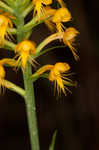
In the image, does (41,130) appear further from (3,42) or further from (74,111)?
(3,42)

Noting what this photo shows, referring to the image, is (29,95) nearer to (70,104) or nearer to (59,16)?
(59,16)

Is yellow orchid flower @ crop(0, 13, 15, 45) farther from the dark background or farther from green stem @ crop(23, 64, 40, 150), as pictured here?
the dark background

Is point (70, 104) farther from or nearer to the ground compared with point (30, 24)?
nearer to the ground

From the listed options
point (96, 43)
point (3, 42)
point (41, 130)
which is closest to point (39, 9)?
point (3, 42)

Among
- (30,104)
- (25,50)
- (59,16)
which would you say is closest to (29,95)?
(30,104)

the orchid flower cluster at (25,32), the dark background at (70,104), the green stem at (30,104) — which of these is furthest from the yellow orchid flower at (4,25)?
the dark background at (70,104)
